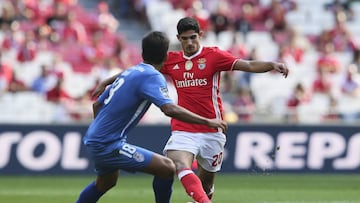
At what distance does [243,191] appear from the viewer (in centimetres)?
1590

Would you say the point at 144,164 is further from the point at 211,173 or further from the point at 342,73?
the point at 342,73

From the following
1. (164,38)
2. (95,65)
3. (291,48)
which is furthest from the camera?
(291,48)

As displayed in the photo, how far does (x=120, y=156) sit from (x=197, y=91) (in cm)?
179

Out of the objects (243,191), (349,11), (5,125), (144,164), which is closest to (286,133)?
(243,191)

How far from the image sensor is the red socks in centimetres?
1034

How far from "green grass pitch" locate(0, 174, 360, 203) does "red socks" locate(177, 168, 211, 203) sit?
11.1 ft

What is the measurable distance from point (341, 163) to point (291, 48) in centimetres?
473

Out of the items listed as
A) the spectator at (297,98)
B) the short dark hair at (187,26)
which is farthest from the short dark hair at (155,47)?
the spectator at (297,98)

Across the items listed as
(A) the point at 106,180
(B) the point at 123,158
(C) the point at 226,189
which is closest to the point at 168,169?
(B) the point at 123,158

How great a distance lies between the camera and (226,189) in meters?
16.2

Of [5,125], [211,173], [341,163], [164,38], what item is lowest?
[341,163]

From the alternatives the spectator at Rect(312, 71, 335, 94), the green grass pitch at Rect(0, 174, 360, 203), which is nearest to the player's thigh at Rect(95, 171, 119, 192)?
the green grass pitch at Rect(0, 174, 360, 203)

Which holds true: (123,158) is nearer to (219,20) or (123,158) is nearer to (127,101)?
(127,101)

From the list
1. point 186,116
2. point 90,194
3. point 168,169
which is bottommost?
point 90,194
